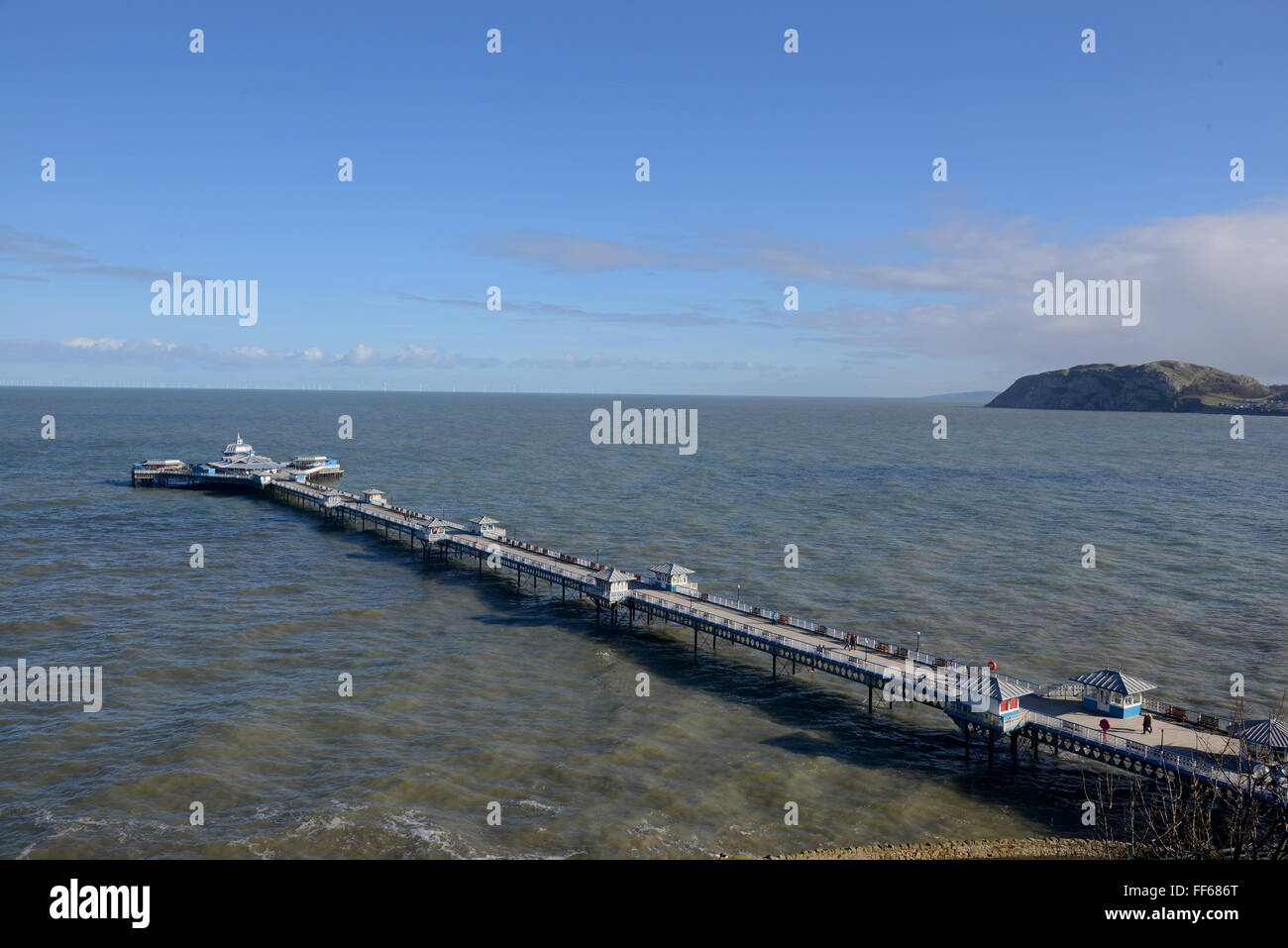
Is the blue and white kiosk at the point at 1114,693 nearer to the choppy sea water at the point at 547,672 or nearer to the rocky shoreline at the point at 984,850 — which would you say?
the choppy sea water at the point at 547,672

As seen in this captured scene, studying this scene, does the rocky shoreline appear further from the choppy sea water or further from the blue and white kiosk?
the blue and white kiosk

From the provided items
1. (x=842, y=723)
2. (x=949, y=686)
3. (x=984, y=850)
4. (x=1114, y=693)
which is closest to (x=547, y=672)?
(x=842, y=723)

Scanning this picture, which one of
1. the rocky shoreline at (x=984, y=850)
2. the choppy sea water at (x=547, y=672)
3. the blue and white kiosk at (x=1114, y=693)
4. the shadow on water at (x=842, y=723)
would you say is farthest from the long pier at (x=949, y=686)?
the rocky shoreline at (x=984, y=850)

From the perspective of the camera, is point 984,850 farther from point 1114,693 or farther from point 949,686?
point 1114,693

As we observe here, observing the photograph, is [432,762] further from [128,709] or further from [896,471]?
[896,471]

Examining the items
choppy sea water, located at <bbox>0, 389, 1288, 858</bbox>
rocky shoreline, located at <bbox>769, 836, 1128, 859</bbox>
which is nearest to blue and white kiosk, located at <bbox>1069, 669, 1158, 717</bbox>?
choppy sea water, located at <bbox>0, 389, 1288, 858</bbox>
